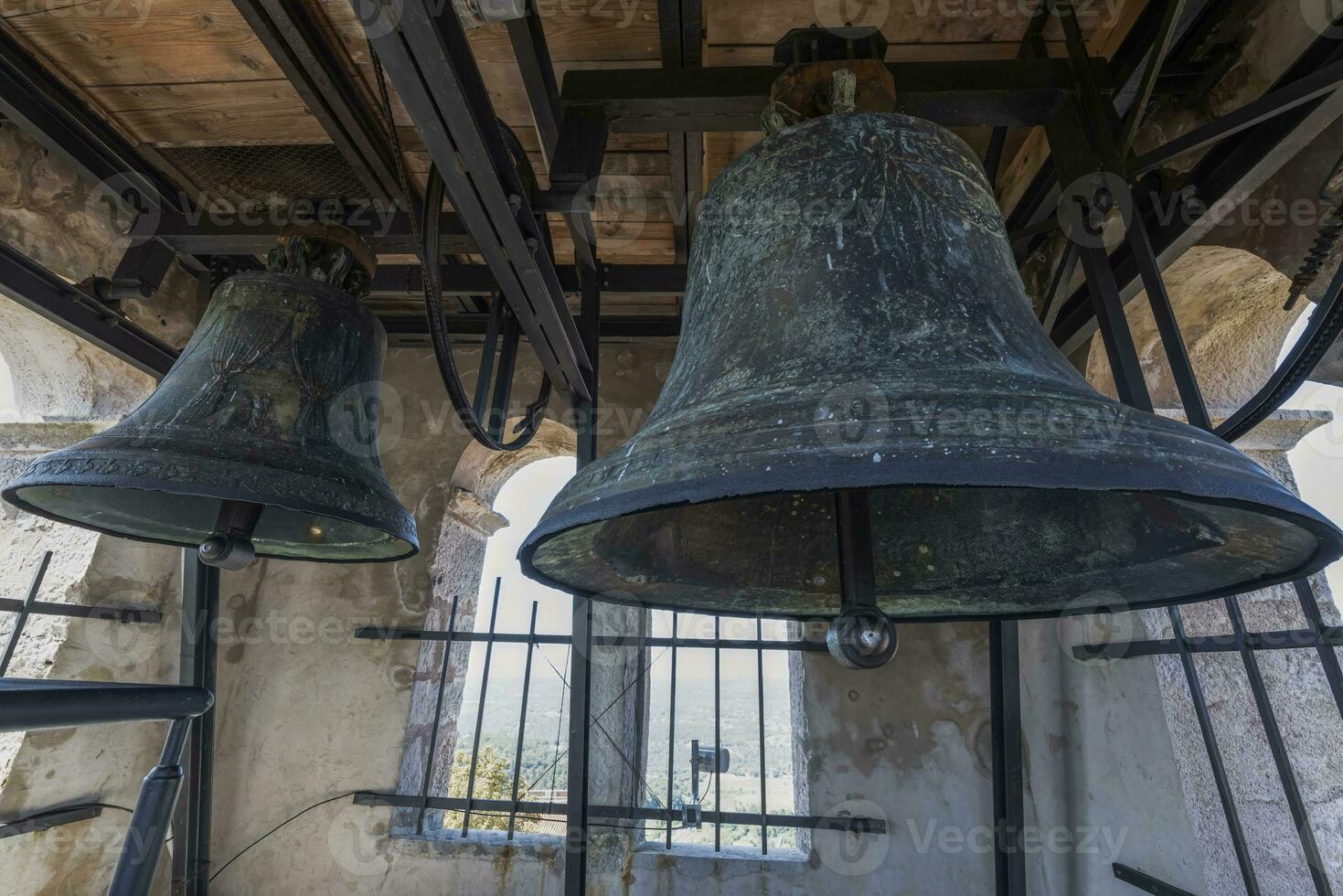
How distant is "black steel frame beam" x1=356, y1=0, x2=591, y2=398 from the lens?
0.80 metres

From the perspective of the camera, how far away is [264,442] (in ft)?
3.78

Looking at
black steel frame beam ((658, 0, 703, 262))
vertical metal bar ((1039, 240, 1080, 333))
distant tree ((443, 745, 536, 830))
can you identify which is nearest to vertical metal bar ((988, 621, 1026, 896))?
vertical metal bar ((1039, 240, 1080, 333))

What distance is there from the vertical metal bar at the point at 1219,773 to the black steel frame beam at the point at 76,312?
2.71 meters

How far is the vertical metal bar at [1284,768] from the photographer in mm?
1284

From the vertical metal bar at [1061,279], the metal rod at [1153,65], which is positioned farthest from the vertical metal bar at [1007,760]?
the metal rod at [1153,65]

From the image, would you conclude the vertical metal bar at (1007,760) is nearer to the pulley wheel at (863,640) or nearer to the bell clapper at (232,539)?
the pulley wheel at (863,640)

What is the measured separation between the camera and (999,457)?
1.66 ft

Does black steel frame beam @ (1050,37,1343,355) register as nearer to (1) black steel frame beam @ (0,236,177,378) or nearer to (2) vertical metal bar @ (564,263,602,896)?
(2) vertical metal bar @ (564,263,602,896)

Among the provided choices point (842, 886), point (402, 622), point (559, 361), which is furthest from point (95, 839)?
point (842, 886)

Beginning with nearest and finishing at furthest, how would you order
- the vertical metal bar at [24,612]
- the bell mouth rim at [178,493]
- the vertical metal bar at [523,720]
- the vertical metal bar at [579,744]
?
the bell mouth rim at [178,493]
the vertical metal bar at [579,744]
the vertical metal bar at [24,612]
the vertical metal bar at [523,720]

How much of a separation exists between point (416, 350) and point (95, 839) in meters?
2.08

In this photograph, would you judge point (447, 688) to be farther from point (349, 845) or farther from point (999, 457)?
point (999, 457)

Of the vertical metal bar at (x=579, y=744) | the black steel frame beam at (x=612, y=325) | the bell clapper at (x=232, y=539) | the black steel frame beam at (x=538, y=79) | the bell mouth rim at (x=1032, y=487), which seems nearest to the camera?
the bell mouth rim at (x=1032, y=487)

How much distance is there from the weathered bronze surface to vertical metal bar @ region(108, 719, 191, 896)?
1.61 feet
